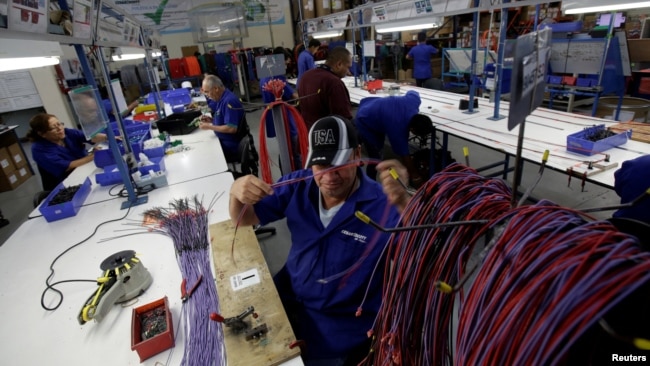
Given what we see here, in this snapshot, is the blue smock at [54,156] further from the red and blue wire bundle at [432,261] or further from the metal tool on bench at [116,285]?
the red and blue wire bundle at [432,261]

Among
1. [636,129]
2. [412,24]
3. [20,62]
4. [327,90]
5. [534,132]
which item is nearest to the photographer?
[20,62]

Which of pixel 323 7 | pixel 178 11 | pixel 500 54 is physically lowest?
pixel 500 54

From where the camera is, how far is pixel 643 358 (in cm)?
43

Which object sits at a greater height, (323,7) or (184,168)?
(323,7)

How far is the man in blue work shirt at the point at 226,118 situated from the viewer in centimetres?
341

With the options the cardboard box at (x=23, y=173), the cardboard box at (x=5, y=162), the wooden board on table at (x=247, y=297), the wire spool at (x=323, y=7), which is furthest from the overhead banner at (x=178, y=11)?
the wooden board on table at (x=247, y=297)

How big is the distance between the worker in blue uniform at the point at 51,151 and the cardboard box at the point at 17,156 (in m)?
2.73

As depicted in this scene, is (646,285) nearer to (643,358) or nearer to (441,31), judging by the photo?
(643,358)

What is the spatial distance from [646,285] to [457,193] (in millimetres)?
314

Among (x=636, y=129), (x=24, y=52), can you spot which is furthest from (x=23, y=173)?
(x=636, y=129)

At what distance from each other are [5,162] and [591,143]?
668 centimetres

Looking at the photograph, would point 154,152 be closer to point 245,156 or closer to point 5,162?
point 245,156

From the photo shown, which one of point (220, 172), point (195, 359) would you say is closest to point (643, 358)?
point (195, 359)

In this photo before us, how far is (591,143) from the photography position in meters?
2.01
